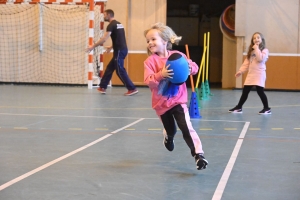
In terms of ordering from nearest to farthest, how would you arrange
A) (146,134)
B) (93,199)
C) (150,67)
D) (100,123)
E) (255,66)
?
(93,199), (150,67), (146,134), (100,123), (255,66)

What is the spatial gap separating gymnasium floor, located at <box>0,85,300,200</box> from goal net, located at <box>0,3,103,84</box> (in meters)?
5.90

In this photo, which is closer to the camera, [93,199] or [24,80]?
[93,199]

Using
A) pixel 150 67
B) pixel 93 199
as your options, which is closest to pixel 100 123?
pixel 150 67

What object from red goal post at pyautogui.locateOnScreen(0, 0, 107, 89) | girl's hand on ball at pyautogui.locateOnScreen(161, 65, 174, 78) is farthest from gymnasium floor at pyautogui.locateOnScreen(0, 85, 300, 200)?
red goal post at pyautogui.locateOnScreen(0, 0, 107, 89)

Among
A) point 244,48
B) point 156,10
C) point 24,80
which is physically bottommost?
point 24,80

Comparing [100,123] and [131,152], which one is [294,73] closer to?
[100,123]

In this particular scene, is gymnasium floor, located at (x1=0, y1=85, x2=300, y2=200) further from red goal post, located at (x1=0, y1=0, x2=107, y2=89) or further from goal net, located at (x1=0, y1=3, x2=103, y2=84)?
goal net, located at (x1=0, y1=3, x2=103, y2=84)

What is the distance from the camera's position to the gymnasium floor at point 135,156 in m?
4.50

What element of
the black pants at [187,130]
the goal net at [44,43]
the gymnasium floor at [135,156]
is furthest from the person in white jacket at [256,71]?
the goal net at [44,43]

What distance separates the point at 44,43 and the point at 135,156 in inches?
441

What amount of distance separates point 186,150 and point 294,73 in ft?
33.5

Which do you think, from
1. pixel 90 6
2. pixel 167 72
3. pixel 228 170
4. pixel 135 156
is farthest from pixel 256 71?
pixel 90 6

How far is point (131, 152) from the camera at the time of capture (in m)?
6.22

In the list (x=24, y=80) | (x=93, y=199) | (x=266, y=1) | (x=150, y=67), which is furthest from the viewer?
(x=24, y=80)
